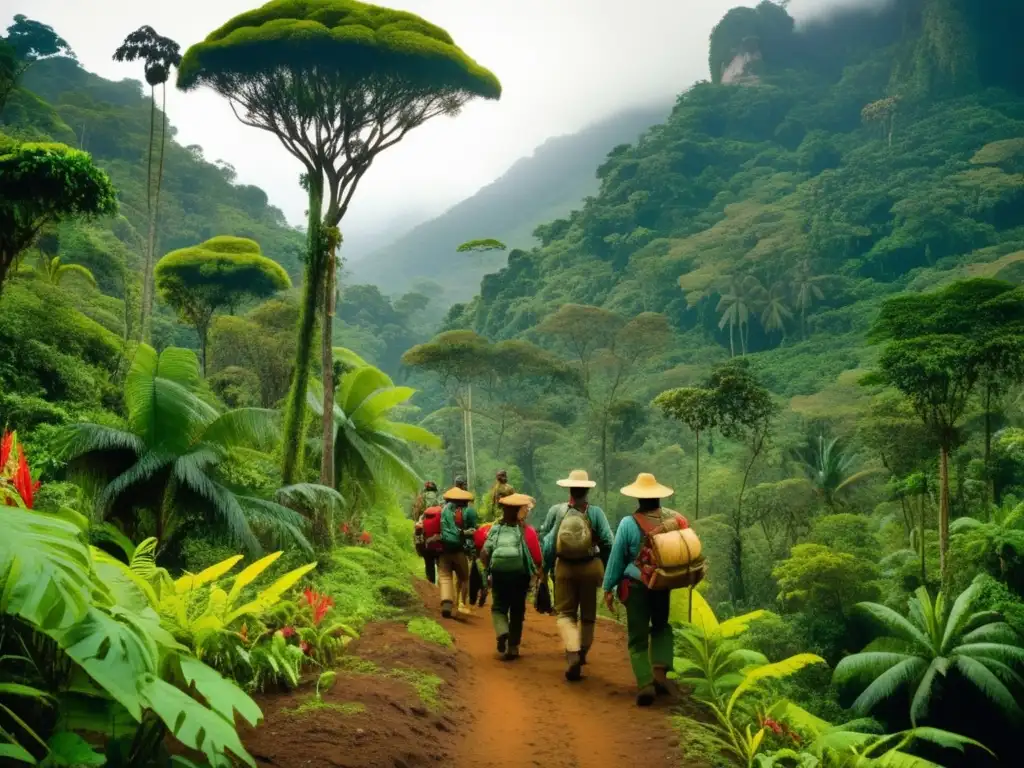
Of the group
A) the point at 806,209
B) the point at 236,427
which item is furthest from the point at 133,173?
the point at 806,209

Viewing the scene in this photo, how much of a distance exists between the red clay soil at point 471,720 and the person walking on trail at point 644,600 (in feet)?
0.63

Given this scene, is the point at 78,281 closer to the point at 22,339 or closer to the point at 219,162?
the point at 22,339

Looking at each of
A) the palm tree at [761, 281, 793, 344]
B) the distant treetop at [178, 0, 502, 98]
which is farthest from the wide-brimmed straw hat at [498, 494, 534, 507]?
the palm tree at [761, 281, 793, 344]

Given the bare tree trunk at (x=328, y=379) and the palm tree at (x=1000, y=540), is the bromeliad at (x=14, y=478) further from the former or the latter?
the palm tree at (x=1000, y=540)

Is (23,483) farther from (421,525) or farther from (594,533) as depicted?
(421,525)

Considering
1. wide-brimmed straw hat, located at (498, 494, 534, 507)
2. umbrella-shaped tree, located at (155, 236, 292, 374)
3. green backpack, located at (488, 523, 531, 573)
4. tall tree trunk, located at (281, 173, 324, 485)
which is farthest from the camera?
umbrella-shaped tree, located at (155, 236, 292, 374)

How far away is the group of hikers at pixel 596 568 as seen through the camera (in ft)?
18.0

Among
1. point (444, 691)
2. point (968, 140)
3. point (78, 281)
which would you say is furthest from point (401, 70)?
point (968, 140)

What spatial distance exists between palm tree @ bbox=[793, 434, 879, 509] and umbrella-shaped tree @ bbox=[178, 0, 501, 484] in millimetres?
18573

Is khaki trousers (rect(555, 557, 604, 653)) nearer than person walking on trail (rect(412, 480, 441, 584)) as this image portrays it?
Yes

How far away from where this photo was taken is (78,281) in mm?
21625

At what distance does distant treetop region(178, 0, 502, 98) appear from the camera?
1170cm

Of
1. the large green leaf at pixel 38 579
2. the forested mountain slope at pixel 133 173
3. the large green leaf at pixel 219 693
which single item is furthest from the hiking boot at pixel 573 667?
the forested mountain slope at pixel 133 173

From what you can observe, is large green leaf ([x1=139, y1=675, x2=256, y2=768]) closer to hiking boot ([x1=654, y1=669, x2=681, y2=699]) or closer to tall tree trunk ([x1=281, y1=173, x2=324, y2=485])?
hiking boot ([x1=654, y1=669, x2=681, y2=699])
